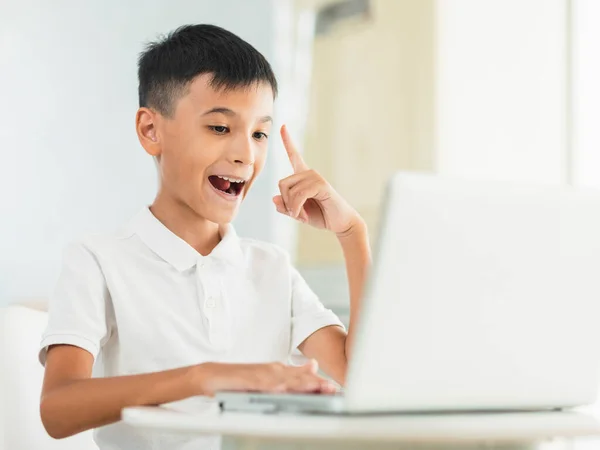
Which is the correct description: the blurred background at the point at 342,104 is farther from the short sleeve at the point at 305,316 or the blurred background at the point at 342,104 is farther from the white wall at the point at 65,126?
the short sleeve at the point at 305,316

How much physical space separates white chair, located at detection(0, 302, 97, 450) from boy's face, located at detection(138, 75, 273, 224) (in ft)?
1.01

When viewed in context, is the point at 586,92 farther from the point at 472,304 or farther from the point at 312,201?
the point at 472,304

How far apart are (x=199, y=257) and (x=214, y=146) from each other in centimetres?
18

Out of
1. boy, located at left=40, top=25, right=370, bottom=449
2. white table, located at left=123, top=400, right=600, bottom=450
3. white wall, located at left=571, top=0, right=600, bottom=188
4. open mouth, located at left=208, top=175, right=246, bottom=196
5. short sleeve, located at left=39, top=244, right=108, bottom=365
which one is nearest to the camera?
white table, located at left=123, top=400, right=600, bottom=450

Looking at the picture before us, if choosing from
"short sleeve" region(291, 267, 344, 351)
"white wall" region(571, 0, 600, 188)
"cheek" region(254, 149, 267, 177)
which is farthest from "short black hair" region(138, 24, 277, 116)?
"white wall" region(571, 0, 600, 188)

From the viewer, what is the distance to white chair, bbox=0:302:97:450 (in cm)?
126

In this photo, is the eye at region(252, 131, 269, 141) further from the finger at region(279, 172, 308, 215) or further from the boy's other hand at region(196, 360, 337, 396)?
the boy's other hand at region(196, 360, 337, 396)

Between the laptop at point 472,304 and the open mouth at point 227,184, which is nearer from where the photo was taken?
the laptop at point 472,304

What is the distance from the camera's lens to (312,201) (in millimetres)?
1344

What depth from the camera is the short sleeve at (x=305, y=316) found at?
4.63ft

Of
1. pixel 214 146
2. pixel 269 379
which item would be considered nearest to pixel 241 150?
pixel 214 146

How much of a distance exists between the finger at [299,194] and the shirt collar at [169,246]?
0.18 metres

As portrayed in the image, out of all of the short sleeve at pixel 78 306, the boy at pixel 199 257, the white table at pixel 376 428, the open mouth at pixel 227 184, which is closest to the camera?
the white table at pixel 376 428

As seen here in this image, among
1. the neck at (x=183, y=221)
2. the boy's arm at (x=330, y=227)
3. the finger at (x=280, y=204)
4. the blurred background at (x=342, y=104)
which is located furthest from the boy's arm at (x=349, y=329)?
the blurred background at (x=342, y=104)
